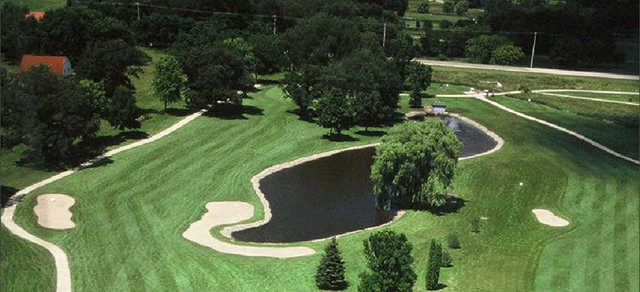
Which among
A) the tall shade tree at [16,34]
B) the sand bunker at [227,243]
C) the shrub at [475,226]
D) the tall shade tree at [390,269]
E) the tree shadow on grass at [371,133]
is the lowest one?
the sand bunker at [227,243]


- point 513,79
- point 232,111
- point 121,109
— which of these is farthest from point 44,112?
point 513,79

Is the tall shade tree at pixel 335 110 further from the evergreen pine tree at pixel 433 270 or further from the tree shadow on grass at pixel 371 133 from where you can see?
the evergreen pine tree at pixel 433 270

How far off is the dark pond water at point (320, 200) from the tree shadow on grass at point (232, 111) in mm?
22355

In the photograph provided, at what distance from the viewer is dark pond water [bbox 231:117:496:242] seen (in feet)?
216

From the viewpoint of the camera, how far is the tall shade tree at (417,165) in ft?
228

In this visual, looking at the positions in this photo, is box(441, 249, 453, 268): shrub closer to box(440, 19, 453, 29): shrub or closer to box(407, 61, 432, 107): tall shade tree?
box(407, 61, 432, 107): tall shade tree

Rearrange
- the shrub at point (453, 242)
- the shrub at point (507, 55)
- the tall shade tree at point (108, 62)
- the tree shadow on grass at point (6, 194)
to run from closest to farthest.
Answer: the shrub at point (453, 242) → the tree shadow on grass at point (6, 194) → the tall shade tree at point (108, 62) → the shrub at point (507, 55)

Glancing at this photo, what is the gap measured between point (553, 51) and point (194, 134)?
110229 mm

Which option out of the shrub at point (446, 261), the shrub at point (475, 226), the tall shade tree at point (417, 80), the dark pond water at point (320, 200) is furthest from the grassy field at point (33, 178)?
the tall shade tree at point (417, 80)

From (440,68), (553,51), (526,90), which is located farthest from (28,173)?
(553,51)

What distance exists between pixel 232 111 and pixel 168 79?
13.7 meters

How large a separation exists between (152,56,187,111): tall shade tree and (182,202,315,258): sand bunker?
3425cm

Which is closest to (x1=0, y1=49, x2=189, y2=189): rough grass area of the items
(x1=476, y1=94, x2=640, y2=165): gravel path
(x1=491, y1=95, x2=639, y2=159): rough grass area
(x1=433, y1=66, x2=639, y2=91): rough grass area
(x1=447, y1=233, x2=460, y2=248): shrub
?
(x1=447, y1=233, x2=460, y2=248): shrub

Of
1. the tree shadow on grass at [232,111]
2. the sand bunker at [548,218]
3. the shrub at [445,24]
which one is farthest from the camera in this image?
the shrub at [445,24]
